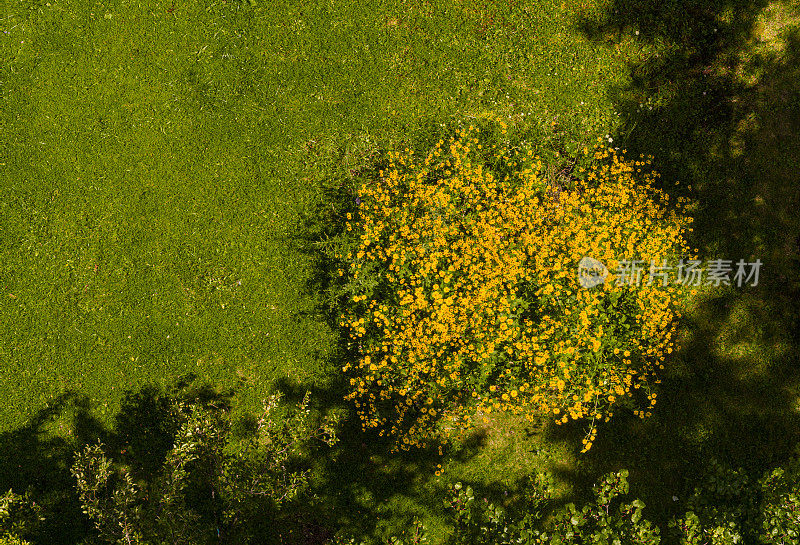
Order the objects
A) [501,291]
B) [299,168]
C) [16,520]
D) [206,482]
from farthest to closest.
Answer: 1. [299,168]
2. [206,482]
3. [501,291]
4. [16,520]

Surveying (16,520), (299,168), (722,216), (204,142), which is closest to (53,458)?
(16,520)

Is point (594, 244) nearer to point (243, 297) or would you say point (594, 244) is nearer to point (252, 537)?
point (243, 297)

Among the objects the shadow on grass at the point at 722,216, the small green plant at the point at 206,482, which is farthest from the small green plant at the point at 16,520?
the shadow on grass at the point at 722,216

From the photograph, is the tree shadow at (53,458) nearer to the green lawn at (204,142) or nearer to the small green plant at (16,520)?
the green lawn at (204,142)

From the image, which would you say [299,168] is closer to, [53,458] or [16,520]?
[53,458]

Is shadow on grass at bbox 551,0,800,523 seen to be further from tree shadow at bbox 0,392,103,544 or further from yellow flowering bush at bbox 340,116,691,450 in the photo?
tree shadow at bbox 0,392,103,544

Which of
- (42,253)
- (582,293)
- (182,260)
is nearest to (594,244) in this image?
(582,293)
